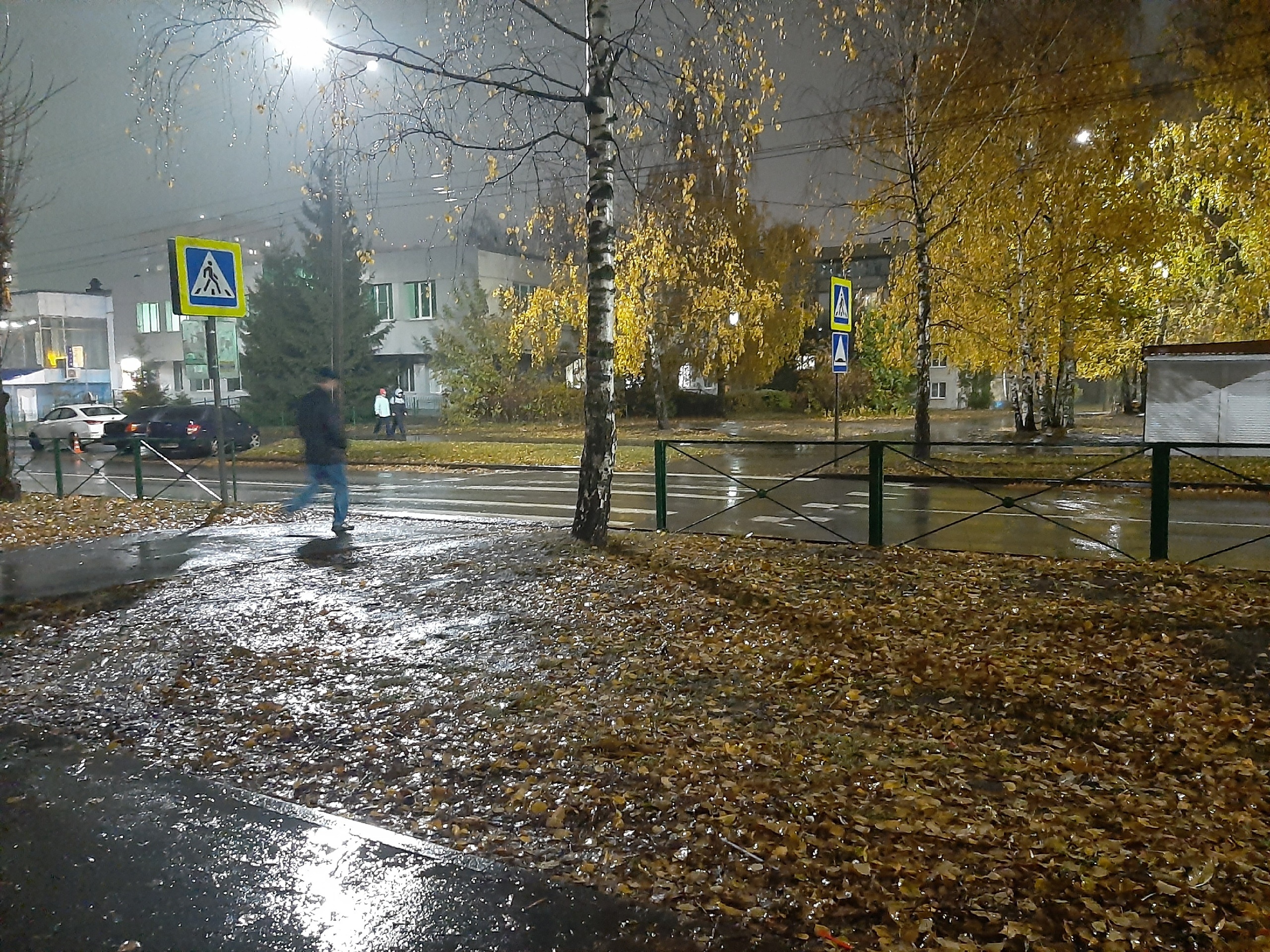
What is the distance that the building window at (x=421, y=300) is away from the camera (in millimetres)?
45062

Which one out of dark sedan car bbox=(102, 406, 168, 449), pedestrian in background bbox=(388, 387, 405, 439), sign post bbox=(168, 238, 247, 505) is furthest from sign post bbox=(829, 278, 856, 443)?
dark sedan car bbox=(102, 406, 168, 449)

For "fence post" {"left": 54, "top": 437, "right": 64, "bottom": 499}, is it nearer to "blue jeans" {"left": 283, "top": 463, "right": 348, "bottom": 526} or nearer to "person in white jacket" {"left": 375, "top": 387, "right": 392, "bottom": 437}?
"blue jeans" {"left": 283, "top": 463, "right": 348, "bottom": 526}

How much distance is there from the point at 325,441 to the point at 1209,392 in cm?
1798

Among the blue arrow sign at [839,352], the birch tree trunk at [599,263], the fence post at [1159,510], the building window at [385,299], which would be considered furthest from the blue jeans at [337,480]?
the building window at [385,299]

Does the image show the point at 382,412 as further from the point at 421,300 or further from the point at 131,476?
the point at 421,300

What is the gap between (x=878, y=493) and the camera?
9766mm

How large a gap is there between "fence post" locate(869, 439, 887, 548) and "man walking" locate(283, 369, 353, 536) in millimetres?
6351

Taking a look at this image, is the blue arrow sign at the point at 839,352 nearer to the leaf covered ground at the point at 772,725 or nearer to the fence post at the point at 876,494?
the fence post at the point at 876,494

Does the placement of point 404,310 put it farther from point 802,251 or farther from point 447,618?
point 447,618

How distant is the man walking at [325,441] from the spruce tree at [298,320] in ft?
86.9

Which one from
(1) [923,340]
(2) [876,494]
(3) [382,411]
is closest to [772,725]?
(2) [876,494]

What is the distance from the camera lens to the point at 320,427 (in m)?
10.9

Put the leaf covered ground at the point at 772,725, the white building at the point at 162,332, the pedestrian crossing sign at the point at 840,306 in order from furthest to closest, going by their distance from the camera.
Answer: the white building at the point at 162,332, the pedestrian crossing sign at the point at 840,306, the leaf covered ground at the point at 772,725

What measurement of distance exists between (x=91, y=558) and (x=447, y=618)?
504 cm
